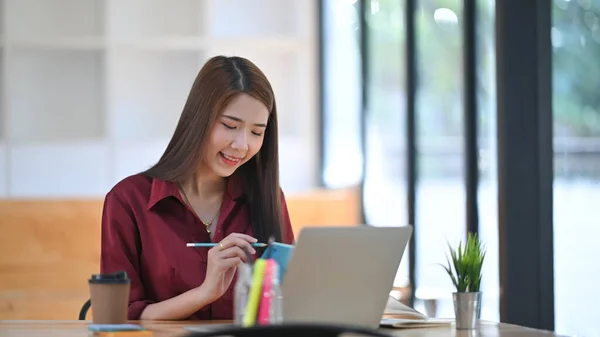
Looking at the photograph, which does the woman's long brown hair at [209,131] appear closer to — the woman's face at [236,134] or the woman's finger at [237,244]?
the woman's face at [236,134]

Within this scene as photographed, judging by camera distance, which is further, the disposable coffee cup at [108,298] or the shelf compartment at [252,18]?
the shelf compartment at [252,18]

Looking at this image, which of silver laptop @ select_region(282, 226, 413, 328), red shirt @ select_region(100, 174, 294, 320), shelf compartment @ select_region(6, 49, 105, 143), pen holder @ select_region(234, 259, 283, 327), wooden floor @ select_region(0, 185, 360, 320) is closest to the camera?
pen holder @ select_region(234, 259, 283, 327)

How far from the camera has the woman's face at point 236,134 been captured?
2604 mm

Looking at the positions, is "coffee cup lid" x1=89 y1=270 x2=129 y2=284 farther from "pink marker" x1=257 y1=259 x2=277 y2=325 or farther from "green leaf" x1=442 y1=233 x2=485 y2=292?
"green leaf" x1=442 y1=233 x2=485 y2=292

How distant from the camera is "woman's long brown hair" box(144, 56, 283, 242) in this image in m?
2.60

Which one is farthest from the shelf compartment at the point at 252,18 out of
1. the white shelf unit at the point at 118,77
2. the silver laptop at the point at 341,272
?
the silver laptop at the point at 341,272

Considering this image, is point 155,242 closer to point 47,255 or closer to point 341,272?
point 341,272

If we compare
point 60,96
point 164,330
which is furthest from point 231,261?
point 60,96

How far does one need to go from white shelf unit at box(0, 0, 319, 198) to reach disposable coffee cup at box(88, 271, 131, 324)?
361 centimetres

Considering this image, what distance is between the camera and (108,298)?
2.11 metres

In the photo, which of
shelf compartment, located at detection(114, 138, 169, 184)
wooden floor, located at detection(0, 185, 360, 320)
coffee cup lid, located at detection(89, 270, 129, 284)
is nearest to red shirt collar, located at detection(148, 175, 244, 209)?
coffee cup lid, located at detection(89, 270, 129, 284)

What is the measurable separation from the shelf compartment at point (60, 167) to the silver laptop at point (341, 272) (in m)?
Result: 3.83

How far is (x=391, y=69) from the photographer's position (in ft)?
18.1

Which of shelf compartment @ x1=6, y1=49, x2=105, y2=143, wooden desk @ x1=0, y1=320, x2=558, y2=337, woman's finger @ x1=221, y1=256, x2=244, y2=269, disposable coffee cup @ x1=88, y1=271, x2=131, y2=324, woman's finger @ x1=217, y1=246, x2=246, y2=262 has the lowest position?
wooden desk @ x1=0, y1=320, x2=558, y2=337
